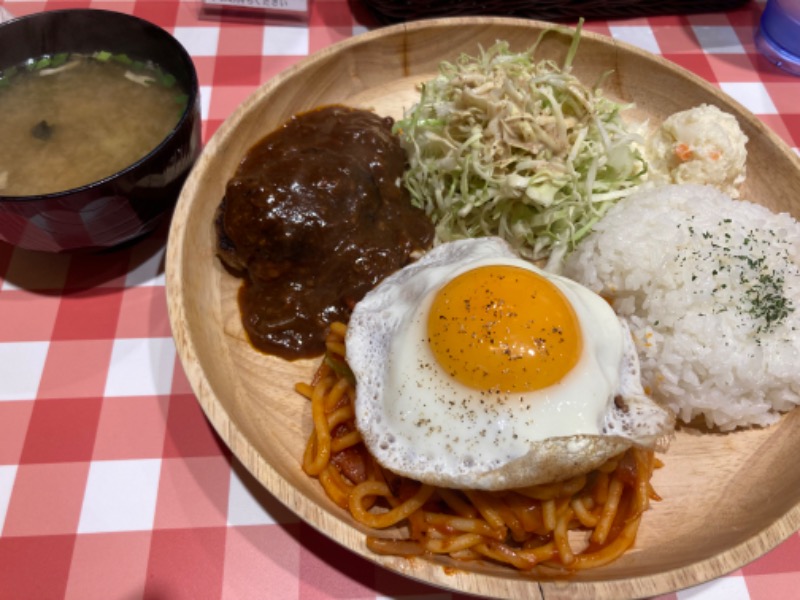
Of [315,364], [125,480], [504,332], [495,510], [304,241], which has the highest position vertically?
[504,332]

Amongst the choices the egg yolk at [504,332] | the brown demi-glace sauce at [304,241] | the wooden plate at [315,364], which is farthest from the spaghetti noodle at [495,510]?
the brown demi-glace sauce at [304,241]

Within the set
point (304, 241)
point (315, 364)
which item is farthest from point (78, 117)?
point (315, 364)

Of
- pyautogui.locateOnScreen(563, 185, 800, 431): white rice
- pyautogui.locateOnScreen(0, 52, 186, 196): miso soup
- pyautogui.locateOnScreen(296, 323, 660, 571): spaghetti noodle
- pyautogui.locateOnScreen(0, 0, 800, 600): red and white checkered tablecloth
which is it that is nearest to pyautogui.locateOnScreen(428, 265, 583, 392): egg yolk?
pyautogui.locateOnScreen(296, 323, 660, 571): spaghetti noodle

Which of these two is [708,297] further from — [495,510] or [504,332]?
[495,510]

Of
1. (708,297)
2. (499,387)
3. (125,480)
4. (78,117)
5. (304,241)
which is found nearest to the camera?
(499,387)

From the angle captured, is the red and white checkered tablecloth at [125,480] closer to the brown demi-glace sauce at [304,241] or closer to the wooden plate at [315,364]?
the wooden plate at [315,364]

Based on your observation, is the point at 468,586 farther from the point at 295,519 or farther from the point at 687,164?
the point at 687,164

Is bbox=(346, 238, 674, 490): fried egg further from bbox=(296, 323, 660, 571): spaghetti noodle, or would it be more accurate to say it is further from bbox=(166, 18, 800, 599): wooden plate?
bbox=(166, 18, 800, 599): wooden plate
